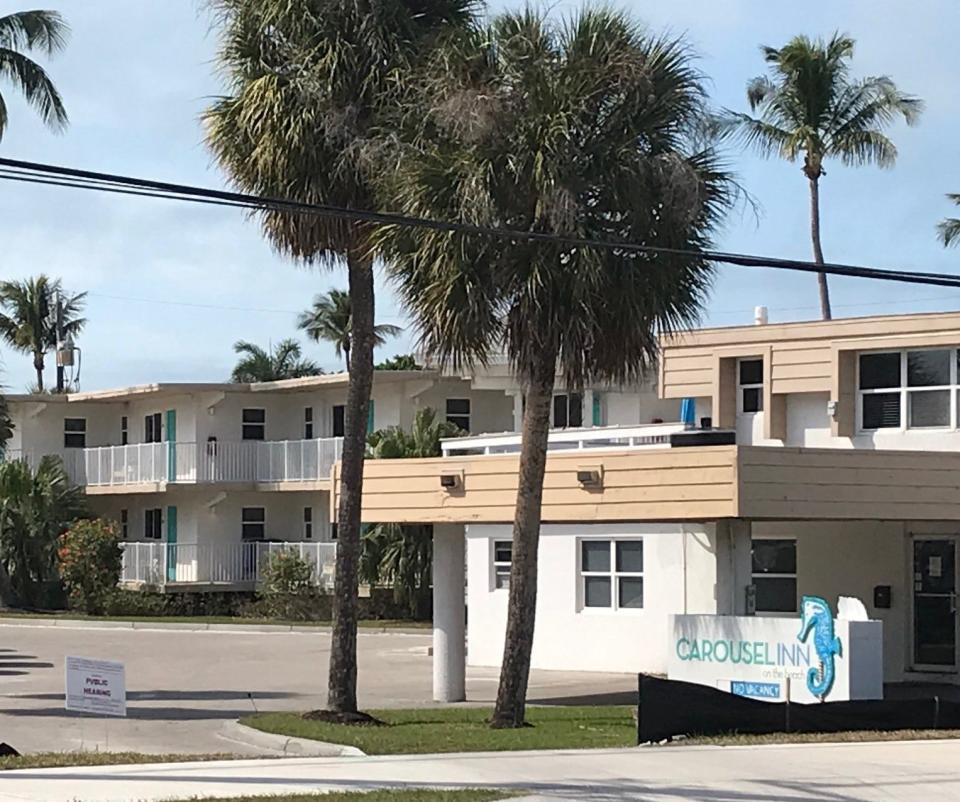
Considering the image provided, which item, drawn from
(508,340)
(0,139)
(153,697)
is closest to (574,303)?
(508,340)

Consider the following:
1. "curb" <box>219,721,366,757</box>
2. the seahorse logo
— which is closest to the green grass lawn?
"curb" <box>219,721,366,757</box>

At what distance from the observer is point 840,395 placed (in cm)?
2902

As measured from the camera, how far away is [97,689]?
634 inches

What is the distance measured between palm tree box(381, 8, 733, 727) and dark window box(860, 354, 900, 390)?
991 cm

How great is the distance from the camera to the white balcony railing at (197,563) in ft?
155

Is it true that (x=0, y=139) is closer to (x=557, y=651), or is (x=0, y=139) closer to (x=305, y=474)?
(x=305, y=474)

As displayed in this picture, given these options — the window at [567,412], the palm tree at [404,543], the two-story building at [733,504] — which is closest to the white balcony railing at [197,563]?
the palm tree at [404,543]

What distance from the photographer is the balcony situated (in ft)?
152

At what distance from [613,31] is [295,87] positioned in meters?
3.96

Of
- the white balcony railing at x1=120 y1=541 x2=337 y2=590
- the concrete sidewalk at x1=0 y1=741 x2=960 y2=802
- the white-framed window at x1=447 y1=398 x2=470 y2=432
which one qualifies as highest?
the white-framed window at x1=447 y1=398 x2=470 y2=432

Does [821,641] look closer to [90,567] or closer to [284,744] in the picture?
[284,744]

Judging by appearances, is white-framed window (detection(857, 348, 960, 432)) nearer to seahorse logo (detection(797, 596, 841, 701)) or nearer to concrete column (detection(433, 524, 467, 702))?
concrete column (detection(433, 524, 467, 702))

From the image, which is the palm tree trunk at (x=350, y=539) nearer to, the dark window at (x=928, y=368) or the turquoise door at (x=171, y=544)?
the dark window at (x=928, y=368)

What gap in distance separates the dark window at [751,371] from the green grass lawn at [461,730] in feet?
32.8
